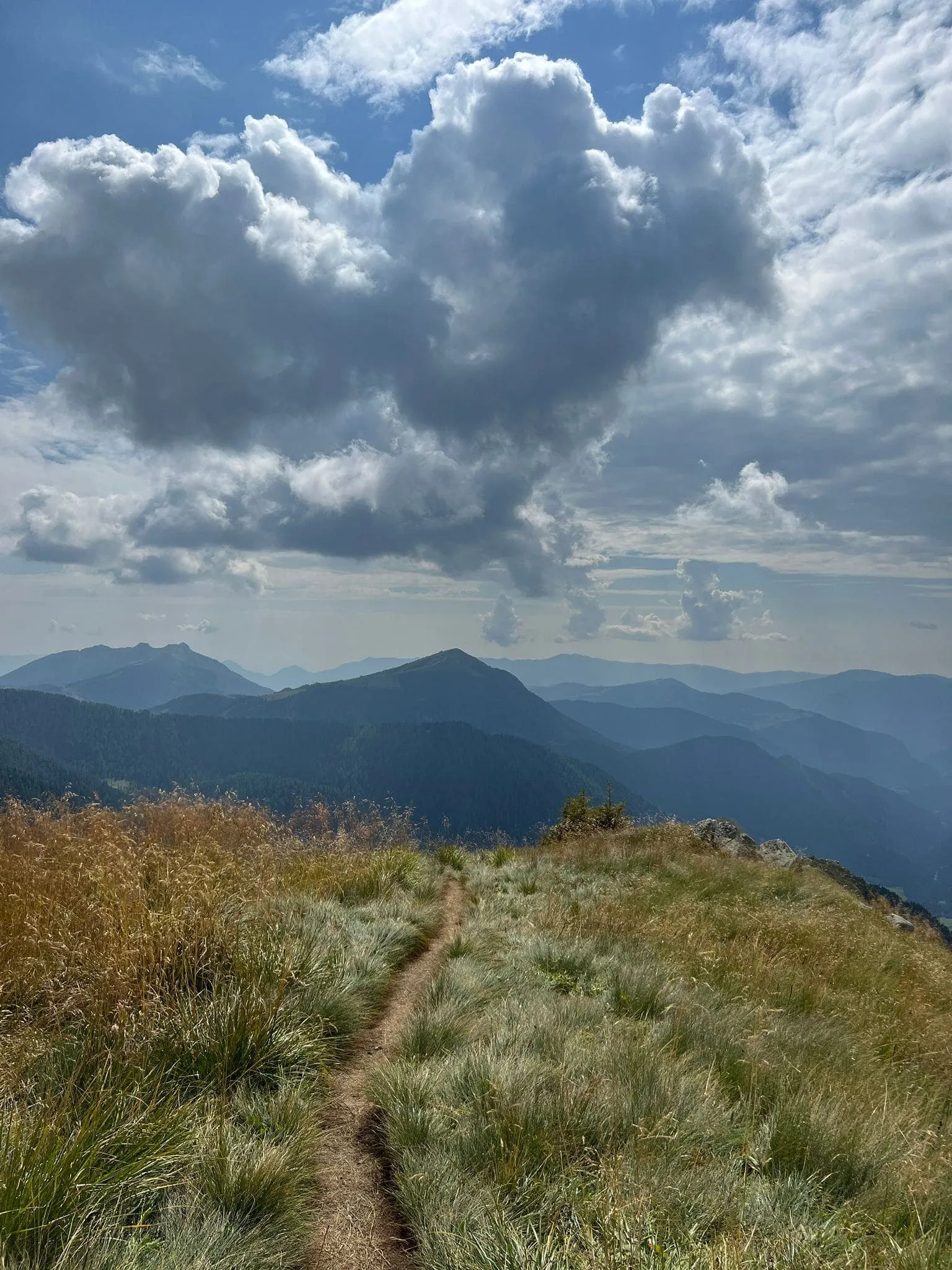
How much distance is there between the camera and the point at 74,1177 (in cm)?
283

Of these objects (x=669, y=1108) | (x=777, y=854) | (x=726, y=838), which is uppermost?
(x=669, y=1108)

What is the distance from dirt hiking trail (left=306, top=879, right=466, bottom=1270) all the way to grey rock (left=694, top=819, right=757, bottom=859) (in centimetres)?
1765

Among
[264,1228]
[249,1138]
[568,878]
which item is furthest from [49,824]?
[568,878]

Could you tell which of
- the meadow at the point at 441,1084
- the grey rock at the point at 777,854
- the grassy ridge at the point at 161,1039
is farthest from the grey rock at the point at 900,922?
the grassy ridge at the point at 161,1039

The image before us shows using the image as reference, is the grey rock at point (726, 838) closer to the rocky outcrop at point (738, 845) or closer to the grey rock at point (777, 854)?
the rocky outcrop at point (738, 845)

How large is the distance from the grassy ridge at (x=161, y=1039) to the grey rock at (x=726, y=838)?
16337mm

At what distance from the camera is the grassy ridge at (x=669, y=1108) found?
3064mm

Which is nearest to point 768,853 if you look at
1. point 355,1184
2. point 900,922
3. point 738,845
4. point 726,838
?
point 738,845

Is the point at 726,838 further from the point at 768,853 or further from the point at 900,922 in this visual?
the point at 900,922

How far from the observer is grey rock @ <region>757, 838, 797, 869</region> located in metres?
21.3

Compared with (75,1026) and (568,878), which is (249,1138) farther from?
(568,878)

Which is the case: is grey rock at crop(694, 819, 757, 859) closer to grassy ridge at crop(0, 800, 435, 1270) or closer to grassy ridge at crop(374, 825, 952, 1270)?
grassy ridge at crop(374, 825, 952, 1270)

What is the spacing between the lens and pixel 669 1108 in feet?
13.2

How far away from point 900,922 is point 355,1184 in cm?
1805
